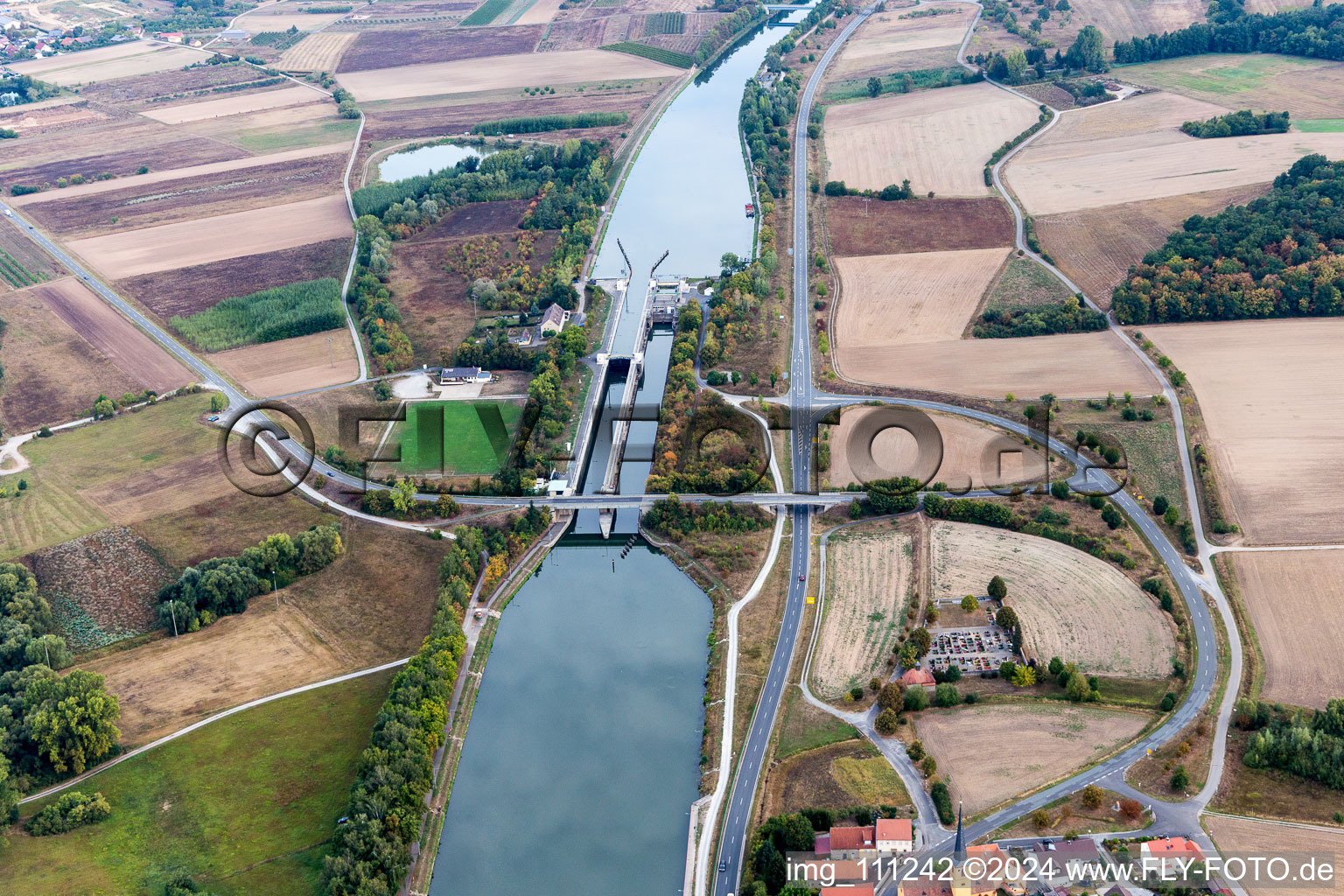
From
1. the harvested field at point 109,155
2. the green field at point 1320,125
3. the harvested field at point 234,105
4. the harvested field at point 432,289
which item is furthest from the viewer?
the harvested field at point 234,105

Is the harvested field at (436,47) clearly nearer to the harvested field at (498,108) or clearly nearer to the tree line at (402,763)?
the harvested field at (498,108)

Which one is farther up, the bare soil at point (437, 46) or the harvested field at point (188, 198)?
the bare soil at point (437, 46)

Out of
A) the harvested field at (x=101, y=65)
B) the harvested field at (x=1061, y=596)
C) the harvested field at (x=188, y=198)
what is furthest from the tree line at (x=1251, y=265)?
the harvested field at (x=101, y=65)

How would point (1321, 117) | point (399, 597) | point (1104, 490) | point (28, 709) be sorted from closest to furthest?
point (28, 709) → point (399, 597) → point (1104, 490) → point (1321, 117)

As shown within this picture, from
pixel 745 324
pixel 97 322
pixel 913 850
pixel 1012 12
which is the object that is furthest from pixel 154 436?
pixel 1012 12

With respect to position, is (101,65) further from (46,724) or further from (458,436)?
(46,724)

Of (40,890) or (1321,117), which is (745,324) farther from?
(1321,117)
